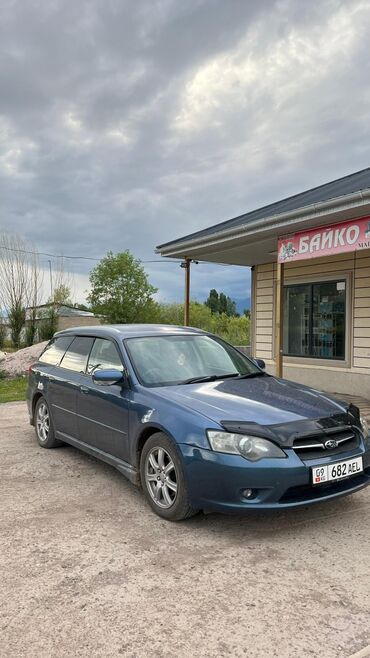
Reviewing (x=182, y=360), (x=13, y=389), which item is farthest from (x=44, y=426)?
(x=13, y=389)

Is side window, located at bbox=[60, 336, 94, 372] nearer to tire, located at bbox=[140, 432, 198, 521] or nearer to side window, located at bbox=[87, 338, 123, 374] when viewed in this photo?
side window, located at bbox=[87, 338, 123, 374]

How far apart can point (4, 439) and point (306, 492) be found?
4.46 m

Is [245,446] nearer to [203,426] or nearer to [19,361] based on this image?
[203,426]

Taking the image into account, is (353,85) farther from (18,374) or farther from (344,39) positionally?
(18,374)

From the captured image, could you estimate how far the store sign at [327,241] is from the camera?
7.03 meters

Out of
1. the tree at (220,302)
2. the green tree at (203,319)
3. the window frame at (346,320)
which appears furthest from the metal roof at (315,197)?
the tree at (220,302)

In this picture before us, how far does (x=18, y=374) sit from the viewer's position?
14289 millimetres

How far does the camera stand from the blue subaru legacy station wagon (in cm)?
311

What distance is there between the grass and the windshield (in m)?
6.39

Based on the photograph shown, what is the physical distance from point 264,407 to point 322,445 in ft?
1.53

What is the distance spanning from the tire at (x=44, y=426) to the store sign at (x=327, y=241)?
4768 millimetres

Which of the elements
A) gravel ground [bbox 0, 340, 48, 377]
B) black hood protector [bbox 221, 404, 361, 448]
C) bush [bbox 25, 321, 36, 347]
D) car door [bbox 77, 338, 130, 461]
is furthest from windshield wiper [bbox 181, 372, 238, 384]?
bush [bbox 25, 321, 36, 347]

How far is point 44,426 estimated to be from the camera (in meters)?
5.72

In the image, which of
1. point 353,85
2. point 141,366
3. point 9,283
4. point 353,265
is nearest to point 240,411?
point 141,366
